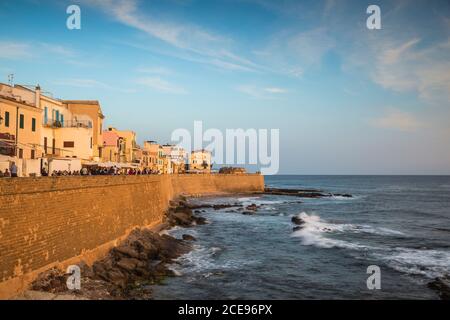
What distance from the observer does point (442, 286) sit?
17.1 m

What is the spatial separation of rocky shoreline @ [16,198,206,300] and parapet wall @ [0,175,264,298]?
0.49 m

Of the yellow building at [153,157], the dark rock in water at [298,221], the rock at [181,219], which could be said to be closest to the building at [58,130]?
the rock at [181,219]

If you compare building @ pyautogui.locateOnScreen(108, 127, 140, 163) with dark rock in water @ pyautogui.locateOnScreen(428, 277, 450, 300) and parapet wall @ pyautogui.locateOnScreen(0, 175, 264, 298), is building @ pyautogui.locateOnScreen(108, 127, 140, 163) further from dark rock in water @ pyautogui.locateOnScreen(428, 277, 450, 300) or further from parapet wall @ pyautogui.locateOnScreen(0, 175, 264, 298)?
dark rock in water @ pyautogui.locateOnScreen(428, 277, 450, 300)

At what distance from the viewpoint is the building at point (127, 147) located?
161 feet

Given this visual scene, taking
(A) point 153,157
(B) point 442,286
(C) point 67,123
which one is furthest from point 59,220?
(A) point 153,157

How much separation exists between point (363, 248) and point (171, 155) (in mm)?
60440

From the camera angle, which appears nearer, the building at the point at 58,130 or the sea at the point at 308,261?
the sea at the point at 308,261

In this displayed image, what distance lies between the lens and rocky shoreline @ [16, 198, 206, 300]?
13422 mm

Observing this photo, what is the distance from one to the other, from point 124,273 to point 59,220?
3524mm

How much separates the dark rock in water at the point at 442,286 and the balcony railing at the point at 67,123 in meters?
24.7

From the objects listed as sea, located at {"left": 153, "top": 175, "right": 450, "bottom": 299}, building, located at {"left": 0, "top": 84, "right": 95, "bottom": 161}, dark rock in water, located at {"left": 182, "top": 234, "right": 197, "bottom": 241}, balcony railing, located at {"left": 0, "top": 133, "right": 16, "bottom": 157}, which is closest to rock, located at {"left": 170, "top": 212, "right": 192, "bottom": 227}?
sea, located at {"left": 153, "top": 175, "right": 450, "bottom": 299}

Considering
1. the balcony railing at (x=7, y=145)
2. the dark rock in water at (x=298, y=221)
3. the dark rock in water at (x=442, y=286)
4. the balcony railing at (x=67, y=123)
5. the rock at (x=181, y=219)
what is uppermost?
the balcony railing at (x=67, y=123)

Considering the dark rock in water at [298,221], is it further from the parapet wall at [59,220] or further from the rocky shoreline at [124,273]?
the parapet wall at [59,220]
